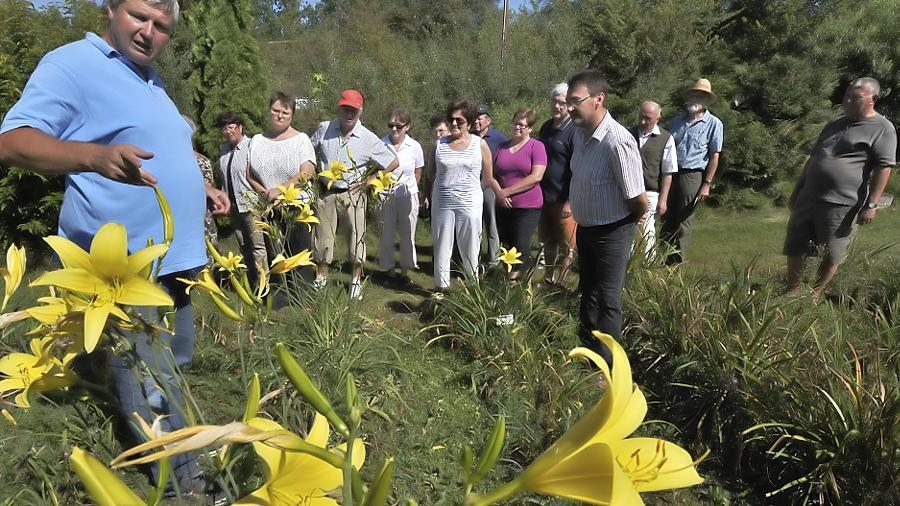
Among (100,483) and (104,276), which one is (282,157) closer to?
(104,276)

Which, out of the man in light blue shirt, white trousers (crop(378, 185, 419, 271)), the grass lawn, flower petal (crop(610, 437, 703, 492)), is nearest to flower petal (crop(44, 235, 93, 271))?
flower petal (crop(610, 437, 703, 492))

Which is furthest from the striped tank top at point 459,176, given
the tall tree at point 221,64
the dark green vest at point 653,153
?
the tall tree at point 221,64

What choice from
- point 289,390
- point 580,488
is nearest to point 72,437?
point 289,390

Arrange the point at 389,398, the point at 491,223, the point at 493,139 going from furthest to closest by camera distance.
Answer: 1. the point at 491,223
2. the point at 493,139
3. the point at 389,398

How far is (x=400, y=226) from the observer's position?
16.7ft

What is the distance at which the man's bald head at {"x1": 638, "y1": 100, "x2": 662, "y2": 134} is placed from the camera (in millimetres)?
4742

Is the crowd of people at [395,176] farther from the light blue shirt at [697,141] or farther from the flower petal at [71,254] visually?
the flower petal at [71,254]

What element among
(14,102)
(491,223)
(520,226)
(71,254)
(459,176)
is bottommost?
(491,223)

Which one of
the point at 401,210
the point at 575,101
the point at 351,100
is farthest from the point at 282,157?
the point at 575,101

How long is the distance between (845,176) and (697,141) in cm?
139

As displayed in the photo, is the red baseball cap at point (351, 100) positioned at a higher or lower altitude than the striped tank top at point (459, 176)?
higher

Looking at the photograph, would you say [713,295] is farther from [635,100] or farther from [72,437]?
[635,100]

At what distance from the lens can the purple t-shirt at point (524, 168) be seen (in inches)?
171

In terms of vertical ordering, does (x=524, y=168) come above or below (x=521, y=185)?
above
